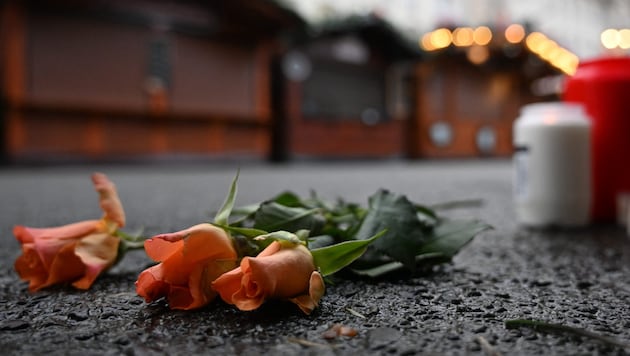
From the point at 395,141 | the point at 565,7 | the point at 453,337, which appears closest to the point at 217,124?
the point at 395,141

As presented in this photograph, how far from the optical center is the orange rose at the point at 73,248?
71 cm

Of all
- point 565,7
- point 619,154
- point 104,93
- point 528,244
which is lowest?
point 528,244

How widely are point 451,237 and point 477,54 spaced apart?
562 inches

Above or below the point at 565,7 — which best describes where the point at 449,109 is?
below

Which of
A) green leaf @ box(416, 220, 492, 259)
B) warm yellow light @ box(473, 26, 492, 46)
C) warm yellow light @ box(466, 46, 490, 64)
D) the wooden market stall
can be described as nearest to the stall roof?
the wooden market stall

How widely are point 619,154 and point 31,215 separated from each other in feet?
6.70

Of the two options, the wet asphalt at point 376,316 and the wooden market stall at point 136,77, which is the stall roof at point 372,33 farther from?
the wet asphalt at point 376,316

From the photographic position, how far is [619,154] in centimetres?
156

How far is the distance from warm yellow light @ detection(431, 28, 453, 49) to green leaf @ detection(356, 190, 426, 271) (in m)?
13.7

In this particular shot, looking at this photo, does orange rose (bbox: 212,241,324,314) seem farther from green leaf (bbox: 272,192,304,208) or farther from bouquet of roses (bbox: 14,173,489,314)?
green leaf (bbox: 272,192,304,208)

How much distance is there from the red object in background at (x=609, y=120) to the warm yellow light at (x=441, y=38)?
12.8 metres

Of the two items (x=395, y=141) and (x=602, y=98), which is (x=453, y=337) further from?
(x=395, y=141)

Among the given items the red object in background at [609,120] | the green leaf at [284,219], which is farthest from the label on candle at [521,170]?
the green leaf at [284,219]

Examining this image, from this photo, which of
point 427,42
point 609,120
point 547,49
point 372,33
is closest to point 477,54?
point 427,42
